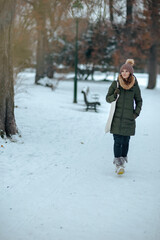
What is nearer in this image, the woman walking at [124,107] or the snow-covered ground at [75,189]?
the snow-covered ground at [75,189]

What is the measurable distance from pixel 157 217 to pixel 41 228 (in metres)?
1.41

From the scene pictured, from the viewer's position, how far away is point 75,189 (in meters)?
5.41

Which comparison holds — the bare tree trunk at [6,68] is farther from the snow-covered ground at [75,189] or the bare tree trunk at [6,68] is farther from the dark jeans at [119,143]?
the dark jeans at [119,143]

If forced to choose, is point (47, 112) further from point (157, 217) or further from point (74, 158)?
point (157, 217)

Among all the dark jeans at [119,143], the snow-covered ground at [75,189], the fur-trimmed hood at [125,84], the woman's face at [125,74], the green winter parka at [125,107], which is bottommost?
the snow-covered ground at [75,189]

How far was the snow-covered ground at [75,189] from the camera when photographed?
402 centimetres

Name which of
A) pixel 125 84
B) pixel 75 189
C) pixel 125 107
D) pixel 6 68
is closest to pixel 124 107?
pixel 125 107

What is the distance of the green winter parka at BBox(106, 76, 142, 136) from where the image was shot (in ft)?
19.7

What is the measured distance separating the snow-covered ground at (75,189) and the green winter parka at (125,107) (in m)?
0.81

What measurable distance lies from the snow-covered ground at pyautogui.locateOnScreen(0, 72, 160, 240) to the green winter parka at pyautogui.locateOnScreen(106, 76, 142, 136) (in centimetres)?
81

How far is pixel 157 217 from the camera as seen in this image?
4426 mm

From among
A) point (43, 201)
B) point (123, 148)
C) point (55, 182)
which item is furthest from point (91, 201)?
point (123, 148)

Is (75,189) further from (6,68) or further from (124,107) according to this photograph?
(6,68)

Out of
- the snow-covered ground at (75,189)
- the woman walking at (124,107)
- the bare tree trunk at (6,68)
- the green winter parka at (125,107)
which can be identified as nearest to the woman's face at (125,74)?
the woman walking at (124,107)
